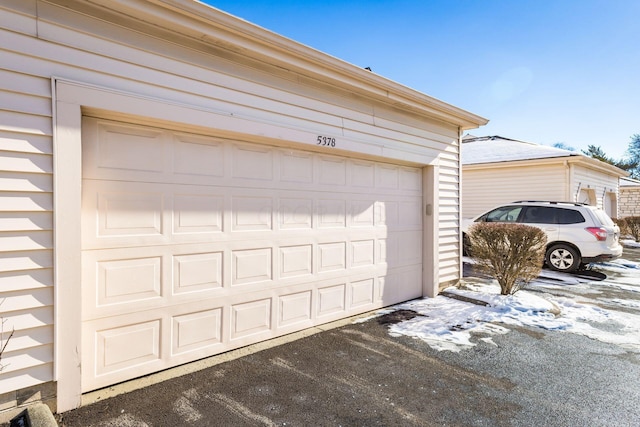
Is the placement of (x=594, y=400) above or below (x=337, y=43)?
below

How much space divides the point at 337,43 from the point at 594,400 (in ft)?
23.7

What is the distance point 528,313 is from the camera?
15.9ft

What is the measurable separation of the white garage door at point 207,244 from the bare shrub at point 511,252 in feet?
6.91

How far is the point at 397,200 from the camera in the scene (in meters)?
5.30

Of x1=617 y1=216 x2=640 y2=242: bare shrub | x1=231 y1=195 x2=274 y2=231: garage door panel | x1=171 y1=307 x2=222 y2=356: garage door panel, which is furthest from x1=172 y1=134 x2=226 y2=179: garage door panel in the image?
x1=617 y1=216 x2=640 y2=242: bare shrub

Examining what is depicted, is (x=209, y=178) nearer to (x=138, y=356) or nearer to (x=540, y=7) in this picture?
(x=138, y=356)

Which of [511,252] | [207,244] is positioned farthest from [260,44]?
[511,252]

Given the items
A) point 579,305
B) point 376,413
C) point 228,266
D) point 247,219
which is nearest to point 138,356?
point 228,266

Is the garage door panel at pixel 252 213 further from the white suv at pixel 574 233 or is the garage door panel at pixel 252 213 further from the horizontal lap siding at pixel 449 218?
the white suv at pixel 574 233

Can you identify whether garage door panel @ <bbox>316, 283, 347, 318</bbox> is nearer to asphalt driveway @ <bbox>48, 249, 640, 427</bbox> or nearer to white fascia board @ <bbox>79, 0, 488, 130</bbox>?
asphalt driveway @ <bbox>48, 249, 640, 427</bbox>

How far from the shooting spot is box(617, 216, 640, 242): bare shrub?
14.1 metres

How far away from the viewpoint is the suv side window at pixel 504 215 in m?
8.84

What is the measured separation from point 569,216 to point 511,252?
12.7ft

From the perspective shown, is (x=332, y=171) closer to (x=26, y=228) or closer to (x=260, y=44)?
(x=260, y=44)
